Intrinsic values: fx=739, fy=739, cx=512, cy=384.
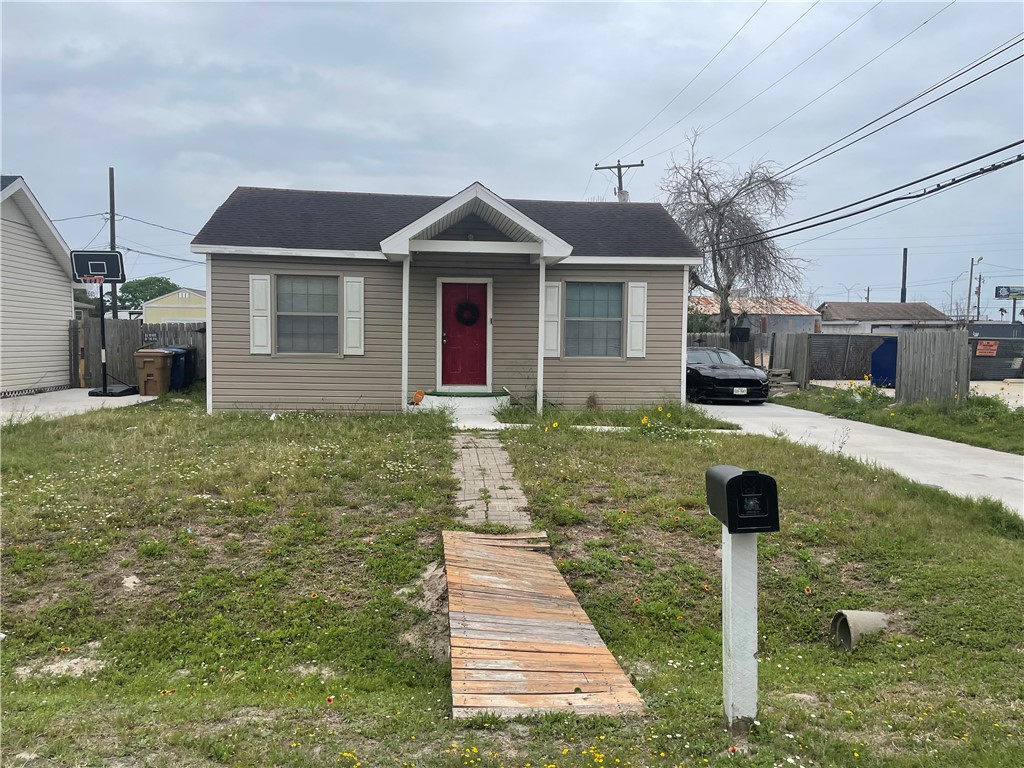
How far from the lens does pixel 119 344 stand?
55.3ft

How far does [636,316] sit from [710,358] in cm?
492

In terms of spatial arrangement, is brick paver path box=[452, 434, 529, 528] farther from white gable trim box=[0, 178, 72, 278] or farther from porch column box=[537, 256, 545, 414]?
white gable trim box=[0, 178, 72, 278]

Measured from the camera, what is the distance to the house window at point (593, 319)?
13102 mm

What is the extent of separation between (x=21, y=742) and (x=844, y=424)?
13.1m

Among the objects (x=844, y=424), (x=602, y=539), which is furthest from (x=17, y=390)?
(x=844, y=424)

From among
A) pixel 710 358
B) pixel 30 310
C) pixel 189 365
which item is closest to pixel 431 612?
pixel 710 358

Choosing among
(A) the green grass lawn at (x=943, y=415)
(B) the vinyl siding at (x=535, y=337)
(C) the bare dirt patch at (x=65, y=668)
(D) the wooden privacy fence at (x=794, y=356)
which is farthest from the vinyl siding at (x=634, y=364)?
(C) the bare dirt patch at (x=65, y=668)

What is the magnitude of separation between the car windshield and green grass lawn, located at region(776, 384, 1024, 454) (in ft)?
6.55

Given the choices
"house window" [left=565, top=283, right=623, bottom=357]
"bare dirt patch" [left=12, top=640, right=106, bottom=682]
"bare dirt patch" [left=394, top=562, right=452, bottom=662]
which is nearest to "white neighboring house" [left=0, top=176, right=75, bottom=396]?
"house window" [left=565, top=283, right=623, bottom=357]

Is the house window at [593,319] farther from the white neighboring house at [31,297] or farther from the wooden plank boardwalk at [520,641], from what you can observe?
the white neighboring house at [31,297]

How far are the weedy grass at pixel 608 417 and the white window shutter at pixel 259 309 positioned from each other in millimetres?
4112

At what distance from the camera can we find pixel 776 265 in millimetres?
29469

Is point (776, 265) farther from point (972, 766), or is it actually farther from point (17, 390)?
point (972, 766)

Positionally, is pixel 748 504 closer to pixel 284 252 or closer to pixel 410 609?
pixel 410 609
